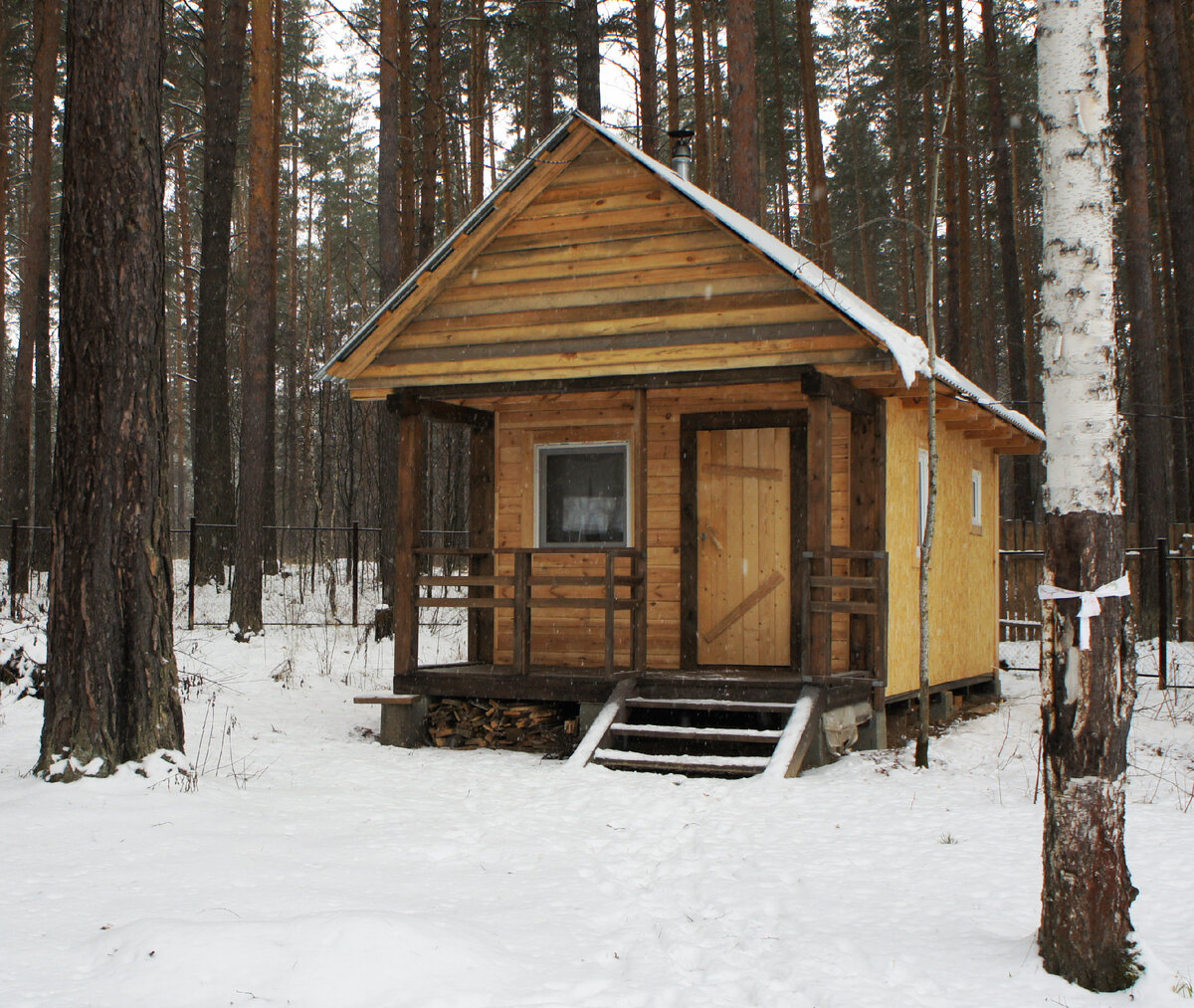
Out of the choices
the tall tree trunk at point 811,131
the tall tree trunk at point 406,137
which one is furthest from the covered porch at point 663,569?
the tall tree trunk at point 811,131

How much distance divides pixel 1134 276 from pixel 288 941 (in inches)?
674

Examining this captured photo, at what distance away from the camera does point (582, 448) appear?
11.1 m

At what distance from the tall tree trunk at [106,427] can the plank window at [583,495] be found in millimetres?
4516

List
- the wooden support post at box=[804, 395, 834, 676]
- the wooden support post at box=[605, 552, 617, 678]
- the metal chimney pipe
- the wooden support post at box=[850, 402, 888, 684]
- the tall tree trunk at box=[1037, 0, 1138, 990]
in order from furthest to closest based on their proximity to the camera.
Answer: the metal chimney pipe < the wooden support post at box=[850, 402, 888, 684] < the wooden support post at box=[605, 552, 617, 678] < the wooden support post at box=[804, 395, 834, 676] < the tall tree trunk at box=[1037, 0, 1138, 990]

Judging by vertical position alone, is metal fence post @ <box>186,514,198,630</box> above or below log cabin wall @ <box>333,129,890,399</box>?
below

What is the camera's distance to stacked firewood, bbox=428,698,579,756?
10094 millimetres

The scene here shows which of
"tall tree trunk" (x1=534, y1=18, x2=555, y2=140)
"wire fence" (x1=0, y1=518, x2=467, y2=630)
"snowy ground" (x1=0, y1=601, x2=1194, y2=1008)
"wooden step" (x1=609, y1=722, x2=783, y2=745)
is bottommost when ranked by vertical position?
"snowy ground" (x1=0, y1=601, x2=1194, y2=1008)

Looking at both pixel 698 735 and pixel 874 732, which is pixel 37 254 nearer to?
pixel 698 735

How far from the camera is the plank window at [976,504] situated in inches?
509

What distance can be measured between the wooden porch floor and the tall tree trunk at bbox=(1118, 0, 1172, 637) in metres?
9.44

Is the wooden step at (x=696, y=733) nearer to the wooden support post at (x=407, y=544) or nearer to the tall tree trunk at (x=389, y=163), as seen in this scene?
the wooden support post at (x=407, y=544)

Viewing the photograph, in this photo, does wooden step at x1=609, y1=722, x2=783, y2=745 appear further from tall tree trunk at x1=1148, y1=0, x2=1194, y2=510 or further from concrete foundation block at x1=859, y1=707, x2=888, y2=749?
tall tree trunk at x1=1148, y1=0, x2=1194, y2=510

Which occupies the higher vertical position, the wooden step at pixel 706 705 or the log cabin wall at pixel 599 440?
the log cabin wall at pixel 599 440

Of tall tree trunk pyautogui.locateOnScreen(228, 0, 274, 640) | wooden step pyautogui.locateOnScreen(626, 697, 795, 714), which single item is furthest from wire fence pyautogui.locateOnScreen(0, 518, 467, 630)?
wooden step pyautogui.locateOnScreen(626, 697, 795, 714)
